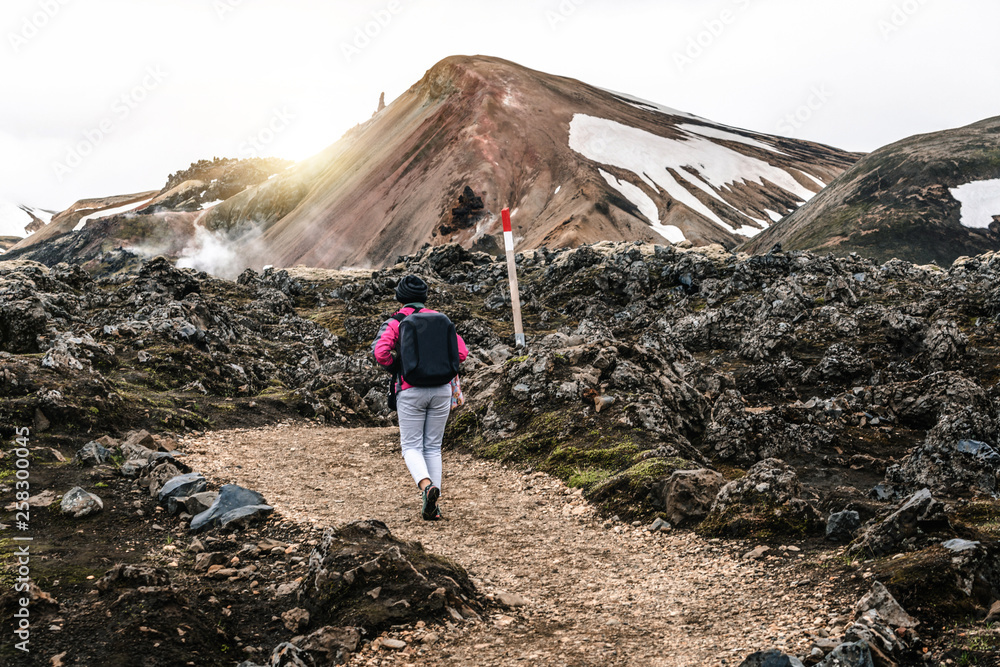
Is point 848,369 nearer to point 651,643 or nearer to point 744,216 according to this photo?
point 651,643

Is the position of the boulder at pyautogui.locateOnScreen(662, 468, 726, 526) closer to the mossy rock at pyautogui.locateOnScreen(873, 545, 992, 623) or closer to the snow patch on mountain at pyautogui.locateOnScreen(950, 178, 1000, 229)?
the mossy rock at pyautogui.locateOnScreen(873, 545, 992, 623)

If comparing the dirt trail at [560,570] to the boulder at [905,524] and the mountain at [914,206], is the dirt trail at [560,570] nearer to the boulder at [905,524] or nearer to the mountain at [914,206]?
the boulder at [905,524]

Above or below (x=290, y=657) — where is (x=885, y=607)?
above

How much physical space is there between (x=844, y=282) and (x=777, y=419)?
37.7ft

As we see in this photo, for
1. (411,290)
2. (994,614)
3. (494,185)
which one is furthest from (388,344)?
(494,185)

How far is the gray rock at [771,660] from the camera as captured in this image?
4.07 metres

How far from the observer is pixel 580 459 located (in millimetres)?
10750

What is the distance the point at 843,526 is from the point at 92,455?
9987mm

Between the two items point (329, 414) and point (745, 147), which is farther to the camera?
point (745, 147)

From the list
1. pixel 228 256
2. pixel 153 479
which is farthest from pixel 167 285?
pixel 228 256

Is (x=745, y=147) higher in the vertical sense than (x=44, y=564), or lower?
higher

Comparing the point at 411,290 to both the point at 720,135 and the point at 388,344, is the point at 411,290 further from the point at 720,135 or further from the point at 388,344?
the point at 720,135

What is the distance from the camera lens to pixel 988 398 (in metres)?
12.3

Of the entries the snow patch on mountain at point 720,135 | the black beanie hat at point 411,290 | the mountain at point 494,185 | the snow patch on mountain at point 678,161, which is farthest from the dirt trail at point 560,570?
the snow patch on mountain at point 720,135
